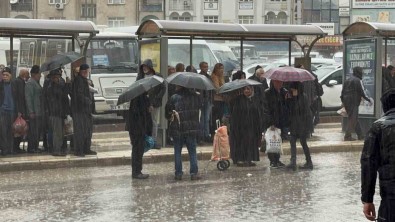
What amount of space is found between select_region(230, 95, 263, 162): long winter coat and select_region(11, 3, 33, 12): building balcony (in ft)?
237

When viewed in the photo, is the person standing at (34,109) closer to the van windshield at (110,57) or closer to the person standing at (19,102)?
the person standing at (19,102)

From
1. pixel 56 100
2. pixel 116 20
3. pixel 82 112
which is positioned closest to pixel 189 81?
pixel 82 112

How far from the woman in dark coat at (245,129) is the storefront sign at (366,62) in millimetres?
4899

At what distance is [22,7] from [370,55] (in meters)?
69.7

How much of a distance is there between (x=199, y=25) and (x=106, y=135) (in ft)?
13.5

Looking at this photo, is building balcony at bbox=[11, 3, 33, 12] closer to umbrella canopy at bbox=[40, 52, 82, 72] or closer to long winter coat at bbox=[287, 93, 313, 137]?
umbrella canopy at bbox=[40, 52, 82, 72]

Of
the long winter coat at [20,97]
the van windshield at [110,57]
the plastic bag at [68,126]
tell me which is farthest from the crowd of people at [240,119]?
the van windshield at [110,57]

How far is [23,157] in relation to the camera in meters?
16.1

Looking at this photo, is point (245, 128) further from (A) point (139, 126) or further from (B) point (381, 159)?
(B) point (381, 159)

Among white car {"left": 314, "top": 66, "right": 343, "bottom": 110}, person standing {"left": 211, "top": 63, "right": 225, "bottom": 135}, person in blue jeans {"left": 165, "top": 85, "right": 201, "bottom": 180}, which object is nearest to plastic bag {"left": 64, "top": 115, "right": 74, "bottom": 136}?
person standing {"left": 211, "top": 63, "right": 225, "bottom": 135}

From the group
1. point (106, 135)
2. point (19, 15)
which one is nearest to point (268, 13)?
point (19, 15)

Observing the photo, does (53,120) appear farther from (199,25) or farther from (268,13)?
(268,13)

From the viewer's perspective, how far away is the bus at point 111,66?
23859mm

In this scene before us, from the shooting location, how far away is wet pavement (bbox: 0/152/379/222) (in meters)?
10.8
